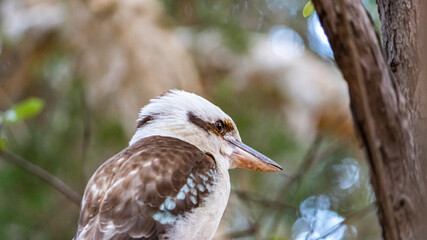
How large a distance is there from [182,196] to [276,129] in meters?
3.77

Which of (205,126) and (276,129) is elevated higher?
(205,126)

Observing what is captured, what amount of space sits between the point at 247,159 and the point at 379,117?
1631mm

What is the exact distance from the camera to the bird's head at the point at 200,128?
A: 2.90 m

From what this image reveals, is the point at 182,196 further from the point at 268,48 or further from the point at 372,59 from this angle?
the point at 268,48

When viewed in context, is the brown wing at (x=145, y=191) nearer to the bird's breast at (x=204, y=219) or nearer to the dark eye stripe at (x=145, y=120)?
the bird's breast at (x=204, y=219)

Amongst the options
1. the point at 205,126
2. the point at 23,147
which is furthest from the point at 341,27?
the point at 23,147

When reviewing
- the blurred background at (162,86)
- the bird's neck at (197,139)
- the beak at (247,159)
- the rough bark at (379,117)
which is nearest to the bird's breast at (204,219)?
the bird's neck at (197,139)

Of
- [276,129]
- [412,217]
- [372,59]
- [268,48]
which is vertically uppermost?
[372,59]

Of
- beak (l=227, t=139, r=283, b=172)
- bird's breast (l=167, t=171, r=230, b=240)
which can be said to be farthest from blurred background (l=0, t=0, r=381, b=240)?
bird's breast (l=167, t=171, r=230, b=240)

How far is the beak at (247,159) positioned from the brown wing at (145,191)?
0.32m

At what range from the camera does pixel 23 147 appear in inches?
233

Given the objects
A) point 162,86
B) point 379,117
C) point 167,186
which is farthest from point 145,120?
point 162,86

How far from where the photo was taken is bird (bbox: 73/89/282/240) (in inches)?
90.6

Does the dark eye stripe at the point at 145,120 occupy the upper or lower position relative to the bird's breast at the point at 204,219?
upper
